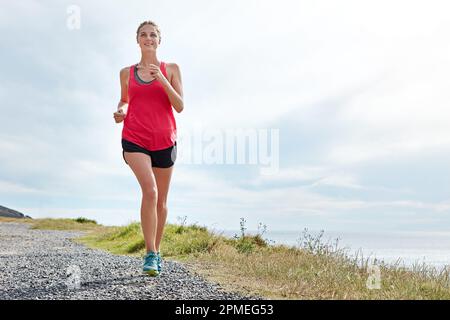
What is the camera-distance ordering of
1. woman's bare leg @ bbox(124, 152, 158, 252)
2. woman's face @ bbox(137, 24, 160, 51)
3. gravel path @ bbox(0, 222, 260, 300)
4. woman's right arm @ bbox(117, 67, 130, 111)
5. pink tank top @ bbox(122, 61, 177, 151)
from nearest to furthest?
gravel path @ bbox(0, 222, 260, 300)
woman's bare leg @ bbox(124, 152, 158, 252)
pink tank top @ bbox(122, 61, 177, 151)
woman's face @ bbox(137, 24, 160, 51)
woman's right arm @ bbox(117, 67, 130, 111)

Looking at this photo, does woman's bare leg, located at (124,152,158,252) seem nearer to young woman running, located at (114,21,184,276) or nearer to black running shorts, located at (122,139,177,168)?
young woman running, located at (114,21,184,276)

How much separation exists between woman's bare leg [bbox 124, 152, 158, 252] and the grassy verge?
100 cm

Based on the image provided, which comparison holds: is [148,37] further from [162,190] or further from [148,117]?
[162,190]

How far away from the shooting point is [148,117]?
5625mm

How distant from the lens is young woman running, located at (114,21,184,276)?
5480mm

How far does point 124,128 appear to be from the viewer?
565 cm

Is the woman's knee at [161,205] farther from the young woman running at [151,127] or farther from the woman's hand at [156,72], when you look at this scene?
Answer: the woman's hand at [156,72]

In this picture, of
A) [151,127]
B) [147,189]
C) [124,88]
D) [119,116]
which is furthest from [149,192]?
[124,88]

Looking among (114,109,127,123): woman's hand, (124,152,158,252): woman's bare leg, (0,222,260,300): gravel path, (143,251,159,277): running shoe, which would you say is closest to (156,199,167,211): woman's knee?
(124,152,158,252): woman's bare leg

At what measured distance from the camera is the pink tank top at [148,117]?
5.59 m

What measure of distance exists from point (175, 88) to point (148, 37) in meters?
0.65

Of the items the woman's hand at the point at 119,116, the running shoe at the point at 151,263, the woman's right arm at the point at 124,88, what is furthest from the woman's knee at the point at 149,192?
the woman's right arm at the point at 124,88
